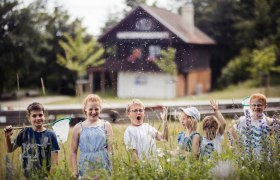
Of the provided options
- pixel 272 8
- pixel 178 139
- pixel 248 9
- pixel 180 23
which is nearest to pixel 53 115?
pixel 178 139

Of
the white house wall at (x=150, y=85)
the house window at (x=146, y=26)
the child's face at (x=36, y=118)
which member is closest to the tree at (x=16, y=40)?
the white house wall at (x=150, y=85)

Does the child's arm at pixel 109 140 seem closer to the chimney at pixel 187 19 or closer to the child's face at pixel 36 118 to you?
the child's face at pixel 36 118

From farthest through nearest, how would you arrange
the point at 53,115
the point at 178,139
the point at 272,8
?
the point at 272,8 → the point at 53,115 → the point at 178,139

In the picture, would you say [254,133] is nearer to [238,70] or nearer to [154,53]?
[154,53]

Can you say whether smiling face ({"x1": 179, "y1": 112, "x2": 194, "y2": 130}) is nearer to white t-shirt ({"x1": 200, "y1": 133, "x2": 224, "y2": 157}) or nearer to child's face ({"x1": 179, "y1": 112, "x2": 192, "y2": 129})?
child's face ({"x1": 179, "y1": 112, "x2": 192, "y2": 129})

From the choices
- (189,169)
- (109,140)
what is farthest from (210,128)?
(109,140)

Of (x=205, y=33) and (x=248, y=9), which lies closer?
(x=248, y=9)

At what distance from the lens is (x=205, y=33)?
134 feet

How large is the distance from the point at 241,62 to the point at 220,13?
663cm

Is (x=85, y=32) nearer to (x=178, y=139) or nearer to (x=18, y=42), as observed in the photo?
(x=18, y=42)

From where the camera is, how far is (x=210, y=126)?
4395 mm

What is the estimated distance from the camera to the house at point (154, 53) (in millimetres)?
29844

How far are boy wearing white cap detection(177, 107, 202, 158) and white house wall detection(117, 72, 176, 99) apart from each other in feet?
85.8

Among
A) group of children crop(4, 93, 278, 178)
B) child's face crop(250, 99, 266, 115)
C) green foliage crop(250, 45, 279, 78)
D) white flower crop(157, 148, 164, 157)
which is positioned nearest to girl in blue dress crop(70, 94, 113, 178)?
group of children crop(4, 93, 278, 178)
